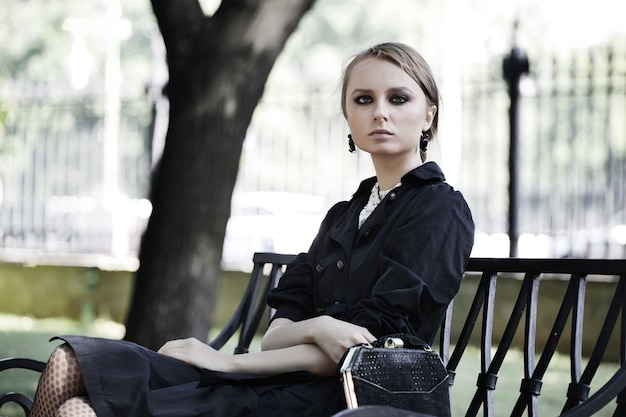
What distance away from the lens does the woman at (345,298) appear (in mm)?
2326

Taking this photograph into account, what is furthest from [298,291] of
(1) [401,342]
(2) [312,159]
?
(2) [312,159]

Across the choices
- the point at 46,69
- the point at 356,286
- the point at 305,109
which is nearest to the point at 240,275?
the point at 305,109

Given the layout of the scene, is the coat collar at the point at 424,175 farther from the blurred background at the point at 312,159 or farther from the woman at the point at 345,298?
the blurred background at the point at 312,159

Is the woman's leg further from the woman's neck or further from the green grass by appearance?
the green grass

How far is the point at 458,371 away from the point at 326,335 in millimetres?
5464

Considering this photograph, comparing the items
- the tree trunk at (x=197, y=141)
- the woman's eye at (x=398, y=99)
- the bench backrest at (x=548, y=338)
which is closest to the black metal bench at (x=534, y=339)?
the bench backrest at (x=548, y=338)

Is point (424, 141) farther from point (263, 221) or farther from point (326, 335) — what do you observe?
point (263, 221)

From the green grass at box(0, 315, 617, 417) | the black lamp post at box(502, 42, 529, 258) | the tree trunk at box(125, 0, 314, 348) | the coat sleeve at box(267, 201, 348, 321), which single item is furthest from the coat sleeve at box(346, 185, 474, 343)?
the black lamp post at box(502, 42, 529, 258)

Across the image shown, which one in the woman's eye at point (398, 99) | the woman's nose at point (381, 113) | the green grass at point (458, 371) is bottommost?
the green grass at point (458, 371)

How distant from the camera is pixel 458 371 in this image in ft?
25.2

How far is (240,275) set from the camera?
9859 mm

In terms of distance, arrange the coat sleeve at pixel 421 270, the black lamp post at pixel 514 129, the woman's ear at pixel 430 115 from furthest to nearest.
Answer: the black lamp post at pixel 514 129, the woman's ear at pixel 430 115, the coat sleeve at pixel 421 270

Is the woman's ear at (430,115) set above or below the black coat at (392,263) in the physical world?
above

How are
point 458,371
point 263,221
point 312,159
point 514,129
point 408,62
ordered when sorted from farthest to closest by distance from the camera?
point 263,221, point 312,159, point 514,129, point 458,371, point 408,62
